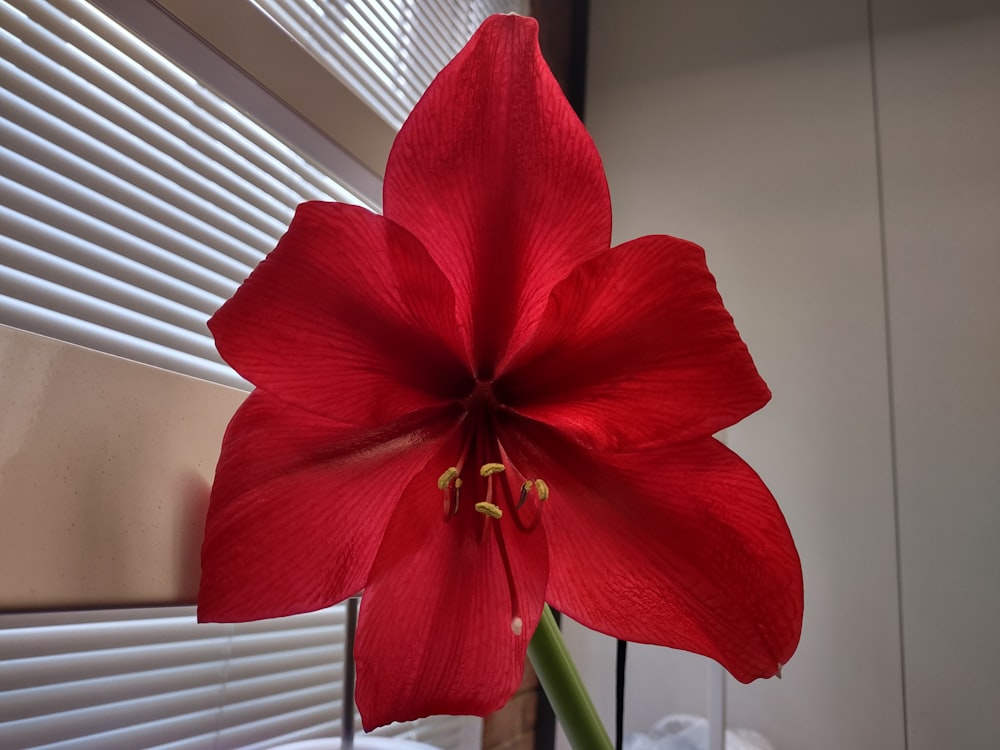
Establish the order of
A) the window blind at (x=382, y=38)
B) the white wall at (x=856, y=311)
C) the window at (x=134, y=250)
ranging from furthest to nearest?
the white wall at (x=856, y=311) < the window blind at (x=382, y=38) < the window at (x=134, y=250)

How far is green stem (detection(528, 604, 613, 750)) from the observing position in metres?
0.30

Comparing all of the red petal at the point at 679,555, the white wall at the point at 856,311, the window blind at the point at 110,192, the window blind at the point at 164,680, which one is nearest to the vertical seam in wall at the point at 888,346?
the white wall at the point at 856,311

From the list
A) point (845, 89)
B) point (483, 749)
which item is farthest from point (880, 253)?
point (483, 749)

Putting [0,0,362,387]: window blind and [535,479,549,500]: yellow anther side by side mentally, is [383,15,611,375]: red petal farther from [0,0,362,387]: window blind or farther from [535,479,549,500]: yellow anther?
[0,0,362,387]: window blind

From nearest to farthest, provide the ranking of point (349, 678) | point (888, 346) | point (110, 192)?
1. point (349, 678)
2. point (110, 192)
3. point (888, 346)

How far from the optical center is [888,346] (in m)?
1.65

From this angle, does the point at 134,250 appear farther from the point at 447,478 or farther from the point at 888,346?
the point at 888,346

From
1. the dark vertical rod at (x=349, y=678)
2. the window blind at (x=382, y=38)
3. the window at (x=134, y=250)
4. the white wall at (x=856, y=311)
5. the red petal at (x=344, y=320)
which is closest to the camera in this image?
the red petal at (x=344, y=320)

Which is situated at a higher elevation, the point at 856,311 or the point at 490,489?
the point at 856,311

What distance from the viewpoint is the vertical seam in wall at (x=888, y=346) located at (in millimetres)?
1525

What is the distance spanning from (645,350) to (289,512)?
151 millimetres

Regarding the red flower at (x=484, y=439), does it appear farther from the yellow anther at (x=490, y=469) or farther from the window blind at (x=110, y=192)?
the window blind at (x=110, y=192)

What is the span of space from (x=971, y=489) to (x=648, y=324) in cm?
154

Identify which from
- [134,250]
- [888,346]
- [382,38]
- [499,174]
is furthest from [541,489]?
[888,346]
